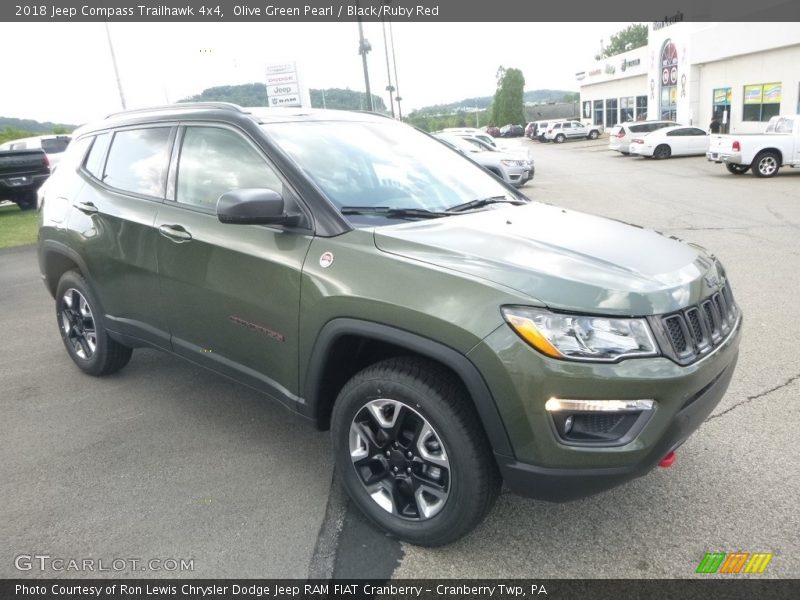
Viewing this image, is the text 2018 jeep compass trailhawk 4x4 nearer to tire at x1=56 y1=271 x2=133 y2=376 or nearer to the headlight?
the headlight

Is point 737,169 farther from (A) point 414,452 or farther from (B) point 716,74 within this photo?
(A) point 414,452

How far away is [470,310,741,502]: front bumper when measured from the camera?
2254mm

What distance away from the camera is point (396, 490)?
2.80 meters

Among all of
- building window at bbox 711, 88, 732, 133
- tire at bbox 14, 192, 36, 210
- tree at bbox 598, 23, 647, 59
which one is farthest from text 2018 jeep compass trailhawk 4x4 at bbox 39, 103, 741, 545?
tree at bbox 598, 23, 647, 59

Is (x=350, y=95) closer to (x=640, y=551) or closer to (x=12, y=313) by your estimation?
(x=12, y=313)

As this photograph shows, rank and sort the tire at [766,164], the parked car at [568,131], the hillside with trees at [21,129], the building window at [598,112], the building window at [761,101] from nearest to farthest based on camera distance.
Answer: the tire at [766,164]
the building window at [761,101]
the hillside with trees at [21,129]
the parked car at [568,131]
the building window at [598,112]

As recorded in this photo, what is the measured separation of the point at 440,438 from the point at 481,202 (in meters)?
1.50

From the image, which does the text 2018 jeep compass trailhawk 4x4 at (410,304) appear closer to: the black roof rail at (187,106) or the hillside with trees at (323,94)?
the black roof rail at (187,106)

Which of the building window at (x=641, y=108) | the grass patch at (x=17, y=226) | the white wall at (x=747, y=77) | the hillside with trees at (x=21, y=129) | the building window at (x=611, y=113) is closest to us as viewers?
the grass patch at (x=17, y=226)

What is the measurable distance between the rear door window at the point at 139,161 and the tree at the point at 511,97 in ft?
279

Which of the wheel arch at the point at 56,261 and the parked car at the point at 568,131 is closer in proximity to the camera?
the wheel arch at the point at 56,261

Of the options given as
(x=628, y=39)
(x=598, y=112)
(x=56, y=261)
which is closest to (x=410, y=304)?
(x=56, y=261)

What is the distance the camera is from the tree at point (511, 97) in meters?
84.9

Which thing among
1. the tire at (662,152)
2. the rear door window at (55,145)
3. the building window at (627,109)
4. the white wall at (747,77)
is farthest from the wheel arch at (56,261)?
the building window at (627,109)
